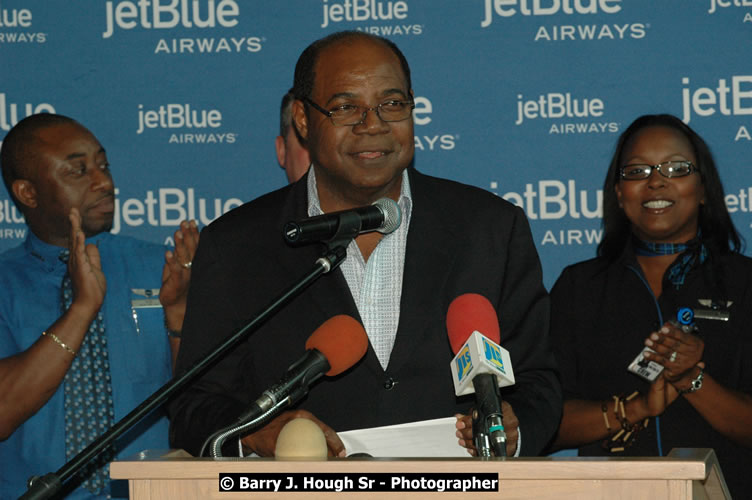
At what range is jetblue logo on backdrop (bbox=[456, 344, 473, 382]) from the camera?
1723 mm

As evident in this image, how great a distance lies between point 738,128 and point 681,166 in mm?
558

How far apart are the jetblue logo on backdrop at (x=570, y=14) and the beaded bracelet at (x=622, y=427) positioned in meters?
1.67

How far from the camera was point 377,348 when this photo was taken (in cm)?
270

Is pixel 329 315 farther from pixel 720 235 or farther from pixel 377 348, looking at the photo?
pixel 720 235

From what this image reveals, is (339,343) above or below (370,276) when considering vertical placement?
below

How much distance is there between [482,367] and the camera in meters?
1.68

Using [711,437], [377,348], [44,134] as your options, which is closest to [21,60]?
[44,134]

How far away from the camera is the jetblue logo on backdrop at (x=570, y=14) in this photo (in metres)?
4.24

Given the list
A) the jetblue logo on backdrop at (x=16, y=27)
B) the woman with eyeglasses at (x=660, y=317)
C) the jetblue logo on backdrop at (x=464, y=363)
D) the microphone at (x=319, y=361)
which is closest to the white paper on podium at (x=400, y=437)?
the microphone at (x=319, y=361)

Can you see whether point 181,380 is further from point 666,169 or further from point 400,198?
point 666,169

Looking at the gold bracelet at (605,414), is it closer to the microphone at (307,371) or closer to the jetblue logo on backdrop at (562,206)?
the jetblue logo on backdrop at (562,206)

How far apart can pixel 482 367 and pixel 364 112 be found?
1210 millimetres

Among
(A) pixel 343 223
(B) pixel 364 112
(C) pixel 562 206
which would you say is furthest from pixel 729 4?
(A) pixel 343 223

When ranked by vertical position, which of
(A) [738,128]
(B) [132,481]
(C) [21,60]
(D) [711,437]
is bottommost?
(D) [711,437]
